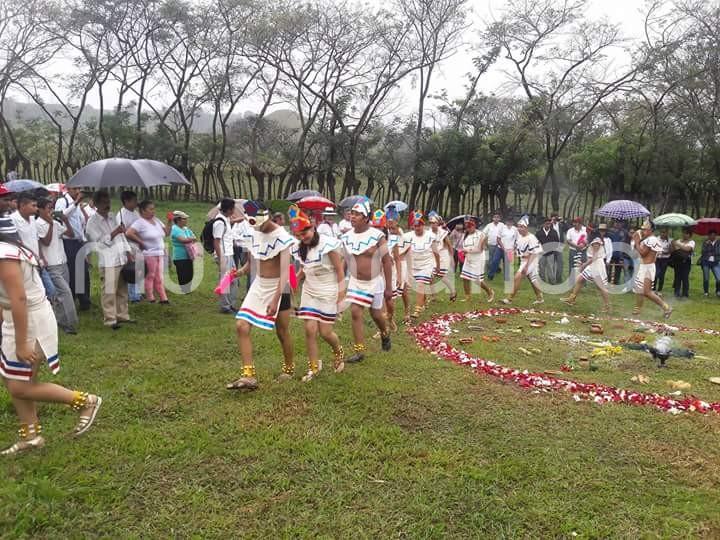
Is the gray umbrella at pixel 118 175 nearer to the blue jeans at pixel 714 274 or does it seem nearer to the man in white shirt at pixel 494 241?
the man in white shirt at pixel 494 241

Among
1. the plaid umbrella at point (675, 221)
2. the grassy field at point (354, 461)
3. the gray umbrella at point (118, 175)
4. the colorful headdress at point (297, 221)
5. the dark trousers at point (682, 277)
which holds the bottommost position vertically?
the grassy field at point (354, 461)

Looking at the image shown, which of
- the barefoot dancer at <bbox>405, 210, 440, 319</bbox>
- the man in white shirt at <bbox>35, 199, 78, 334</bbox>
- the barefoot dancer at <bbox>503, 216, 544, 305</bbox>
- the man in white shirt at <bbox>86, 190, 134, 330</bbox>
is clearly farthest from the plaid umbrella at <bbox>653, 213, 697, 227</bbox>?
the man in white shirt at <bbox>35, 199, 78, 334</bbox>

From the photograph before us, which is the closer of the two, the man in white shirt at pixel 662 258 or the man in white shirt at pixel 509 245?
the man in white shirt at pixel 509 245

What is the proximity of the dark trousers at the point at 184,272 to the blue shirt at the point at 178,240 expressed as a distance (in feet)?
0.25

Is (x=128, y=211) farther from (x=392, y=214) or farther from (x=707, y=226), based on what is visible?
(x=707, y=226)

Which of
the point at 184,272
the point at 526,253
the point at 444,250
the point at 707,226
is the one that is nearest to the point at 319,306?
the point at 184,272

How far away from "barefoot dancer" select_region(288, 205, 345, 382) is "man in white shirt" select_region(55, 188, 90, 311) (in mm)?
4298

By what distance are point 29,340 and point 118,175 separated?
4.29 m

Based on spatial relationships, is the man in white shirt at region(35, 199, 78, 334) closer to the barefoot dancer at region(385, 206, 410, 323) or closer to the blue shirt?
the blue shirt

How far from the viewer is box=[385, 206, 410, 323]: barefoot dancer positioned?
918 cm

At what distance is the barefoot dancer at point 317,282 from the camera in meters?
6.07

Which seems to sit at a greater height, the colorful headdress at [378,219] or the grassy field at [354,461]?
the colorful headdress at [378,219]

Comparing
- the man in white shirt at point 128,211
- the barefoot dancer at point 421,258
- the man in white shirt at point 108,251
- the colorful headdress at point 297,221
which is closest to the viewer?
the colorful headdress at point 297,221

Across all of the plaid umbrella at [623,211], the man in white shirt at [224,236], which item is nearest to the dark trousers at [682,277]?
the plaid umbrella at [623,211]
